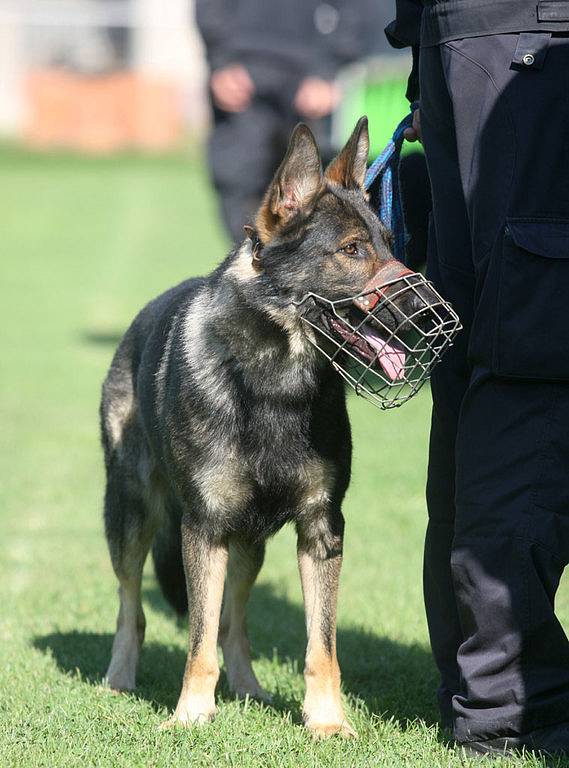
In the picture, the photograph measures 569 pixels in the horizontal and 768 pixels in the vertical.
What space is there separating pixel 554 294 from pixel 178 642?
241 centimetres

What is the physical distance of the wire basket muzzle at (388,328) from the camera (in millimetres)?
3172

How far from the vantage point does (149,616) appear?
4.96 m

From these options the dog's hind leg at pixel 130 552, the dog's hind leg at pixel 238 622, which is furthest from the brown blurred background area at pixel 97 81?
the dog's hind leg at pixel 238 622

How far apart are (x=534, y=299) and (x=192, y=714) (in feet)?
5.49

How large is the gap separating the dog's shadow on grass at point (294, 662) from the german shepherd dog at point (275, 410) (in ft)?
1.05

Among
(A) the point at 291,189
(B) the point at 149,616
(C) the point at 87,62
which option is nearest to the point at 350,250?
(A) the point at 291,189

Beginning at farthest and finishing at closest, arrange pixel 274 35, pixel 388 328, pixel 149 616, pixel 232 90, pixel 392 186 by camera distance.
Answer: pixel 274 35 → pixel 232 90 → pixel 149 616 → pixel 392 186 → pixel 388 328

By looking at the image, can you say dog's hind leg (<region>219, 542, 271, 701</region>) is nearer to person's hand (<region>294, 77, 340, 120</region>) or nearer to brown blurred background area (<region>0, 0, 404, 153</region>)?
person's hand (<region>294, 77, 340, 120</region>)

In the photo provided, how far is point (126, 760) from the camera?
3283mm

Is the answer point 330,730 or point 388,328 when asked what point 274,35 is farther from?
point 330,730

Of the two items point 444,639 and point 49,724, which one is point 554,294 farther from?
point 49,724

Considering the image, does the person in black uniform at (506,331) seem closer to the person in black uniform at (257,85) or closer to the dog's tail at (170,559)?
the dog's tail at (170,559)

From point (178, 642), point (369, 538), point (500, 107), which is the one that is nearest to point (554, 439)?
point (500, 107)

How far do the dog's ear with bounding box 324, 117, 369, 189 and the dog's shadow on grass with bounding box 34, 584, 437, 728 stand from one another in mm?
1687
